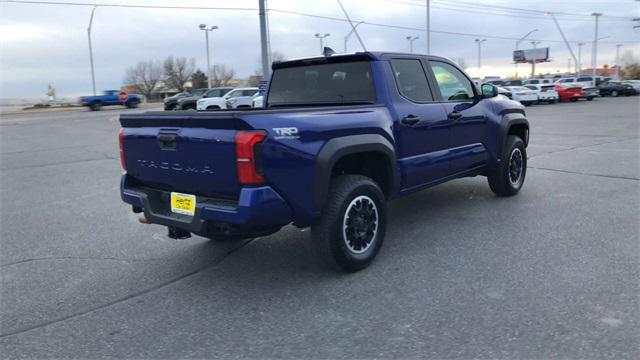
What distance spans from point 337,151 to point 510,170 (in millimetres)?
3656

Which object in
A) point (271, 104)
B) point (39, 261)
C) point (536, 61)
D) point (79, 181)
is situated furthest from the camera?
point (536, 61)

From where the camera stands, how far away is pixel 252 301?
3.79 metres

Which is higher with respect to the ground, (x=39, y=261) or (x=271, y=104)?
(x=271, y=104)

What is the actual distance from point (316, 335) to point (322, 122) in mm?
1551

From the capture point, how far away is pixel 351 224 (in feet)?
13.7

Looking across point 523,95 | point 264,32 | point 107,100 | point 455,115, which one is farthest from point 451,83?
point 107,100

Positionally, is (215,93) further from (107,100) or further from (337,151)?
(337,151)


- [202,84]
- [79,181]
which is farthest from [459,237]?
[202,84]

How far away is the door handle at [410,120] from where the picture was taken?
15.5ft

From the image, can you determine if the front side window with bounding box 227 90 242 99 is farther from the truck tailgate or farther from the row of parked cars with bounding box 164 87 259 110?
the truck tailgate

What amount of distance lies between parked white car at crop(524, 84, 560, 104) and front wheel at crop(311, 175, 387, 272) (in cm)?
3262

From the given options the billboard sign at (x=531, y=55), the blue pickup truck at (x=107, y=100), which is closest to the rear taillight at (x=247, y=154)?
the blue pickup truck at (x=107, y=100)

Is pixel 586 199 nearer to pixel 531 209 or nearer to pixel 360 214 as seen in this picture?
pixel 531 209

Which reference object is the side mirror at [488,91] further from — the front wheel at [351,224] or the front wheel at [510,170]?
the front wheel at [351,224]
